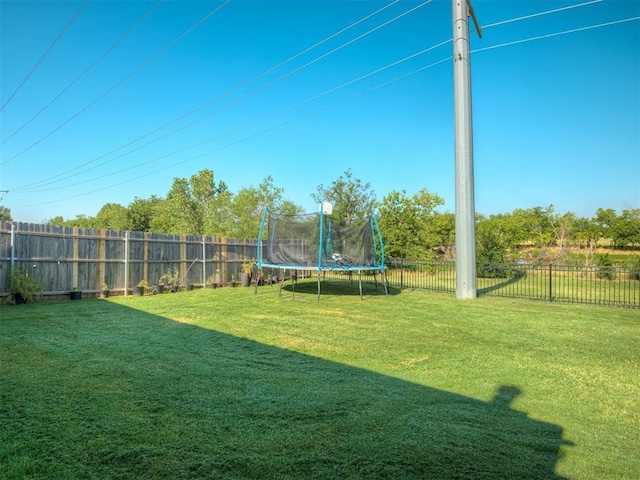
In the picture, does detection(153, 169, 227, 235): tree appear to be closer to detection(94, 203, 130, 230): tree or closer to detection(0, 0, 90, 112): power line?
detection(0, 0, 90, 112): power line

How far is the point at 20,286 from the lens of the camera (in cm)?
716

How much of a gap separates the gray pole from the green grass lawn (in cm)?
338

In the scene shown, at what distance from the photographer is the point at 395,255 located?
19516 mm

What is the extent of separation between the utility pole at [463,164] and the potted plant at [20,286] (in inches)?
360

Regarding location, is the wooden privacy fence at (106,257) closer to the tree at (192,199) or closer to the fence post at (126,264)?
the fence post at (126,264)

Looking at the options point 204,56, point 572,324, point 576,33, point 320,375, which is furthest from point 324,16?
point 320,375

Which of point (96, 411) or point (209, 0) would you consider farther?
point (209, 0)

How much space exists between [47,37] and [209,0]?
6.13m

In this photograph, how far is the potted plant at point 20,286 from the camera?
7121 millimetres

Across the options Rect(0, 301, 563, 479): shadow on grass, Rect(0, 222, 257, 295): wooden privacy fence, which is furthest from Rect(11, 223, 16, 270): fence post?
Rect(0, 301, 563, 479): shadow on grass

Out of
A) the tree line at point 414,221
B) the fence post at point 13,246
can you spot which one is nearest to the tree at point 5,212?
the tree line at point 414,221

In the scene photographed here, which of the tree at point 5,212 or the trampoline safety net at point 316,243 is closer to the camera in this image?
the trampoline safety net at point 316,243

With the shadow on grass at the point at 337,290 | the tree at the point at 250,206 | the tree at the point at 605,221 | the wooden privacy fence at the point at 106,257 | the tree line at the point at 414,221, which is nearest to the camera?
the wooden privacy fence at the point at 106,257

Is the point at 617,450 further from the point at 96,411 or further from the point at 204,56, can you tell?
the point at 204,56
